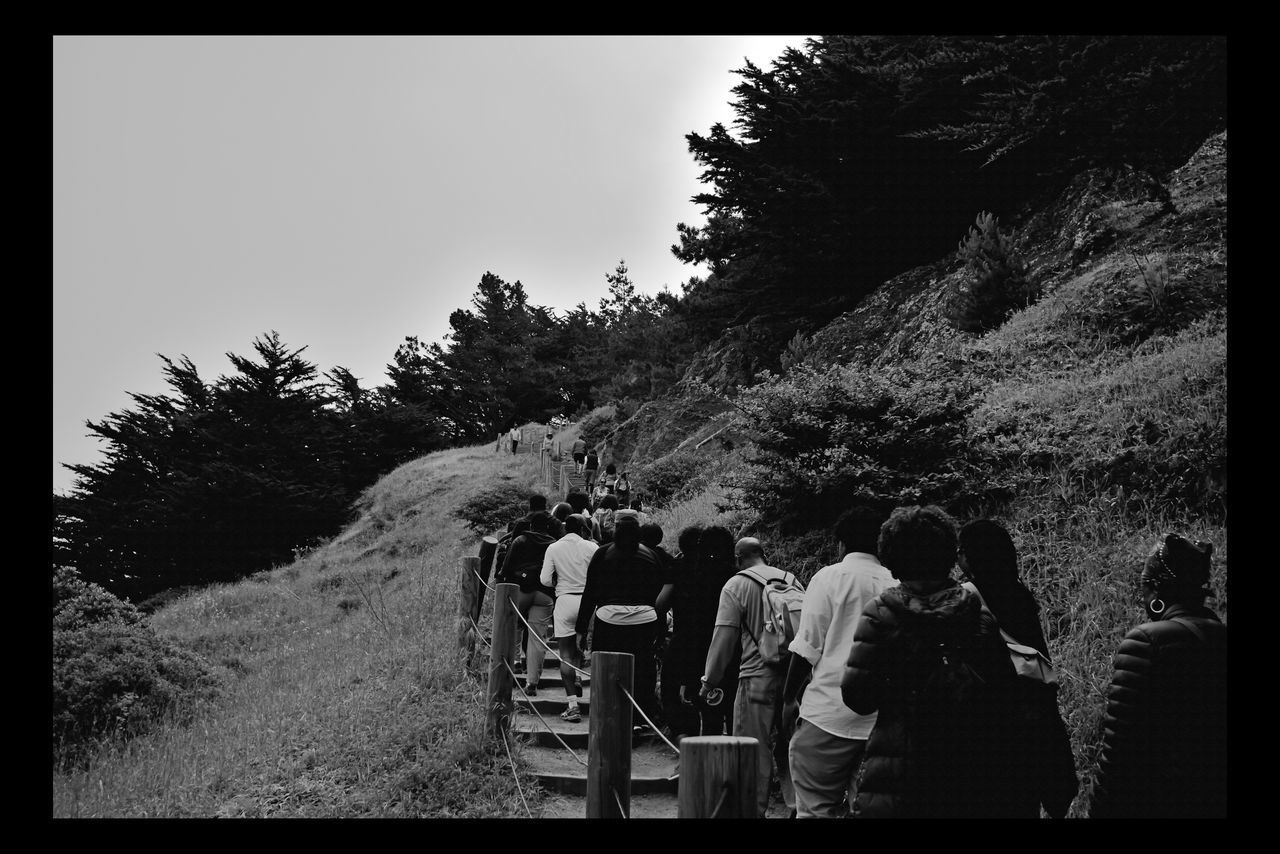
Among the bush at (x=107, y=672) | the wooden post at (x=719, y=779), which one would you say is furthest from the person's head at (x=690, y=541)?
the bush at (x=107, y=672)

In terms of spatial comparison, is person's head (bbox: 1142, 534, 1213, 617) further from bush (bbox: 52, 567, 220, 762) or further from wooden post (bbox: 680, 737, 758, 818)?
bush (bbox: 52, 567, 220, 762)

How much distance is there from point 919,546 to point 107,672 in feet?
30.1

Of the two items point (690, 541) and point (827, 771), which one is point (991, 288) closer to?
point (690, 541)

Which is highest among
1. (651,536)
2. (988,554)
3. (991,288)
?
(991,288)

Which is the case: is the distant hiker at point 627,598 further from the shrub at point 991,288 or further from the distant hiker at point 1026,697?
the shrub at point 991,288

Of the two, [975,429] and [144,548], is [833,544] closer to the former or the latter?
[975,429]

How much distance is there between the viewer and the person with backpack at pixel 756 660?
4.44 m

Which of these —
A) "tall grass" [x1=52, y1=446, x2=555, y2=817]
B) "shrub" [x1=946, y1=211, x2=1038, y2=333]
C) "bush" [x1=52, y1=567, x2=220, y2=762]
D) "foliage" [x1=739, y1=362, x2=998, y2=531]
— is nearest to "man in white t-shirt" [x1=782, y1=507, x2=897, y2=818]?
"tall grass" [x1=52, y1=446, x2=555, y2=817]

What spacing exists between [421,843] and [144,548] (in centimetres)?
2632

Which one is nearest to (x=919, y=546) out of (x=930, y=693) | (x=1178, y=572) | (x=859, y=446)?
(x=930, y=693)

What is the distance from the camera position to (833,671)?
349cm

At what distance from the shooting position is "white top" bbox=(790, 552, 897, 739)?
3445 mm

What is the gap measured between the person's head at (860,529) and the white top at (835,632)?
4 centimetres

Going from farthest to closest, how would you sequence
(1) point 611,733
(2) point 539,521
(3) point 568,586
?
(2) point 539,521 → (3) point 568,586 → (1) point 611,733
